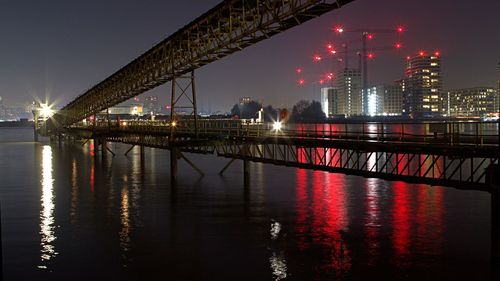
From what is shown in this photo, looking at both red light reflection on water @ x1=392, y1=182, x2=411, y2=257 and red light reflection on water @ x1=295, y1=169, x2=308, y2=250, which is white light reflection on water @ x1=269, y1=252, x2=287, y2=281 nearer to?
red light reflection on water @ x1=295, y1=169, x2=308, y2=250

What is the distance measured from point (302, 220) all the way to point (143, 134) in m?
41.3

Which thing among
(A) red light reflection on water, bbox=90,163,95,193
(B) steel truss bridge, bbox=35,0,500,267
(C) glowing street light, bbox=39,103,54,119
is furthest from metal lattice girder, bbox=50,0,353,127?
(C) glowing street light, bbox=39,103,54,119

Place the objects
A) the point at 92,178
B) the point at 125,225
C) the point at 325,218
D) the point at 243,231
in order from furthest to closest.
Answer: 1. the point at 92,178
2. the point at 325,218
3. the point at 125,225
4. the point at 243,231

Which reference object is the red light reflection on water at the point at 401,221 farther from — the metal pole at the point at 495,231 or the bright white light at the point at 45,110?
the bright white light at the point at 45,110

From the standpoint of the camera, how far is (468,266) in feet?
83.1

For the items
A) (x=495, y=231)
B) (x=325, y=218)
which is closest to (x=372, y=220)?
(x=325, y=218)

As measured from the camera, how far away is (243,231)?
3328 centimetres

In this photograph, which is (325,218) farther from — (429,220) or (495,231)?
(495,231)

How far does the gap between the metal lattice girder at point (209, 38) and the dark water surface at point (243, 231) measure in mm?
12863

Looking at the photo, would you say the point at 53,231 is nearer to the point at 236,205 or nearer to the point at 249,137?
the point at 236,205

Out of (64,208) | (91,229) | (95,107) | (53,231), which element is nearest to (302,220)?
(91,229)

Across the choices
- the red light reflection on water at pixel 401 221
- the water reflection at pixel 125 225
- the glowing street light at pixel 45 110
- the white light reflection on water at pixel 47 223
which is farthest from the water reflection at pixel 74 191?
the glowing street light at pixel 45 110

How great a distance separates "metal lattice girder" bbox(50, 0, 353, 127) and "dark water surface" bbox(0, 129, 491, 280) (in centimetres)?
1286

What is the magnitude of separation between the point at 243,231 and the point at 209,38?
19746mm
